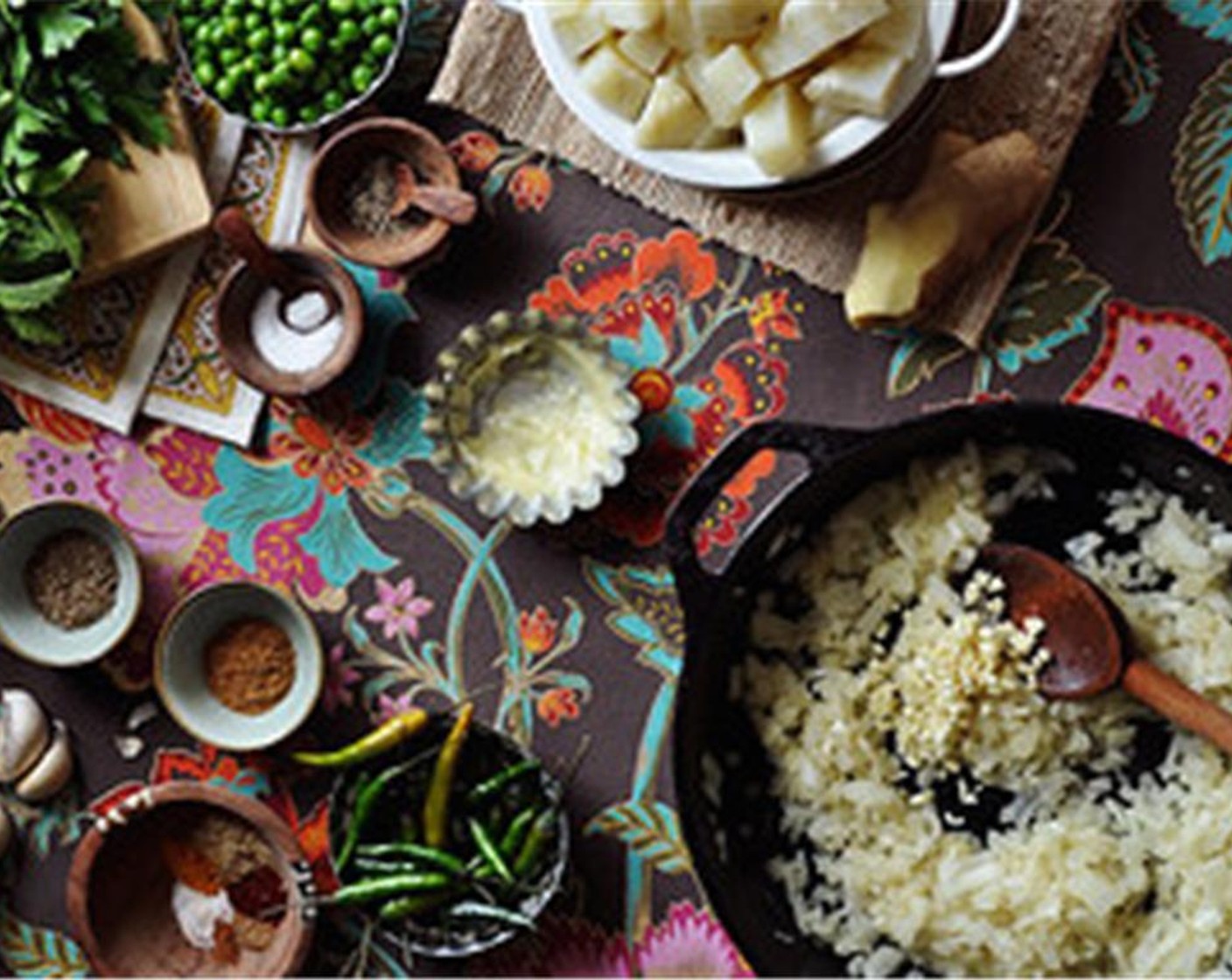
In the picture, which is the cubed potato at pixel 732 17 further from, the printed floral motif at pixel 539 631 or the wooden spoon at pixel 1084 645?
the printed floral motif at pixel 539 631

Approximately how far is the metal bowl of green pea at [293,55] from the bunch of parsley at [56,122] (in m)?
0.09

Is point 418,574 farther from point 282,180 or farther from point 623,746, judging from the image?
point 282,180

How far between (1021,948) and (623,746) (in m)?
0.61

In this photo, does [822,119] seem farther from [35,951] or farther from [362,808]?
[35,951]

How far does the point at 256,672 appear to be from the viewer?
2.95 m

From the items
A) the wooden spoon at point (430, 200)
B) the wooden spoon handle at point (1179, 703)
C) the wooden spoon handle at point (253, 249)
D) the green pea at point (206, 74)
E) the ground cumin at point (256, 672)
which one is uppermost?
the wooden spoon handle at point (1179, 703)

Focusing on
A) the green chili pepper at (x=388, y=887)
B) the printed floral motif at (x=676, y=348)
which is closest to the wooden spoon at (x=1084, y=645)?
the printed floral motif at (x=676, y=348)

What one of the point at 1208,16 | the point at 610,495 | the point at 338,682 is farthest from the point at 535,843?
the point at 1208,16

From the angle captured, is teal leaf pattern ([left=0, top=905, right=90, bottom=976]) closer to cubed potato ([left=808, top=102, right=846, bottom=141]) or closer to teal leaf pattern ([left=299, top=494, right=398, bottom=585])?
teal leaf pattern ([left=299, top=494, right=398, bottom=585])

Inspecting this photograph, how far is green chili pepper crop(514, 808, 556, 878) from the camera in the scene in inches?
112

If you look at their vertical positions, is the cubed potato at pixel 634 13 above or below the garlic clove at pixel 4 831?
above

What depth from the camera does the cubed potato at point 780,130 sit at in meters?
2.58

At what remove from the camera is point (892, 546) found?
9.04 ft

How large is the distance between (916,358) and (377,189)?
808mm
